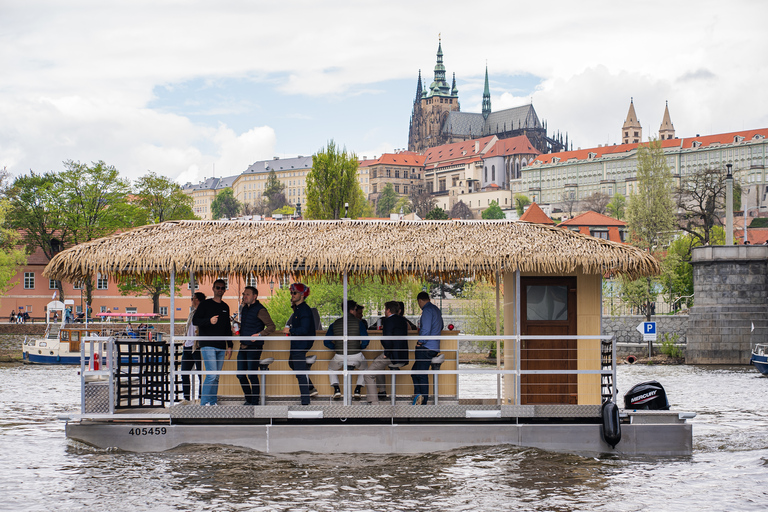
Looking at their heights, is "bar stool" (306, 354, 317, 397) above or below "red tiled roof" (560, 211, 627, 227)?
below

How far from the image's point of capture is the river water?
40.1 feet

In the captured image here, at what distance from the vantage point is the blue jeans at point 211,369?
1452cm

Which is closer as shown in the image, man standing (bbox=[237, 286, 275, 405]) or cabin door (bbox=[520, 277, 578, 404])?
man standing (bbox=[237, 286, 275, 405])

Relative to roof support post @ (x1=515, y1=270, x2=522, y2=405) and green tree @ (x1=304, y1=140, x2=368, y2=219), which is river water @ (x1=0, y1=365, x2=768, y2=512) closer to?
roof support post @ (x1=515, y1=270, x2=522, y2=405)

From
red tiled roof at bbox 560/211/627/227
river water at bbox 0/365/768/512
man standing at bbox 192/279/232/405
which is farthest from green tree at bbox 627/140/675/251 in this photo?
man standing at bbox 192/279/232/405

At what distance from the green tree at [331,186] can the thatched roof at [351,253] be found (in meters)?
61.8

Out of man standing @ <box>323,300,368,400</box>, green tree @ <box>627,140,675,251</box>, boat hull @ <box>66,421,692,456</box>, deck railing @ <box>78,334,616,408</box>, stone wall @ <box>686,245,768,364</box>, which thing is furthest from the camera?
green tree @ <box>627,140,675,251</box>

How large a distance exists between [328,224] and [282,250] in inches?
49.1

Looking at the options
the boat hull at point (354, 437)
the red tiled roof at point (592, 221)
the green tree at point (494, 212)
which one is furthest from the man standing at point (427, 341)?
the green tree at point (494, 212)

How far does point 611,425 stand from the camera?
Result: 44.6 feet

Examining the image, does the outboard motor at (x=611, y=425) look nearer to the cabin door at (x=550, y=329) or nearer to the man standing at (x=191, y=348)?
the cabin door at (x=550, y=329)

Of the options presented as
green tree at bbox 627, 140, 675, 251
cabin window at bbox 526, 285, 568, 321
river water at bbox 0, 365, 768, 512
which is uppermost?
green tree at bbox 627, 140, 675, 251

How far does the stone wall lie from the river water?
122 ft

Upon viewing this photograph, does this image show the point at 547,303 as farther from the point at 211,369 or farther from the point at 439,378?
the point at 211,369
